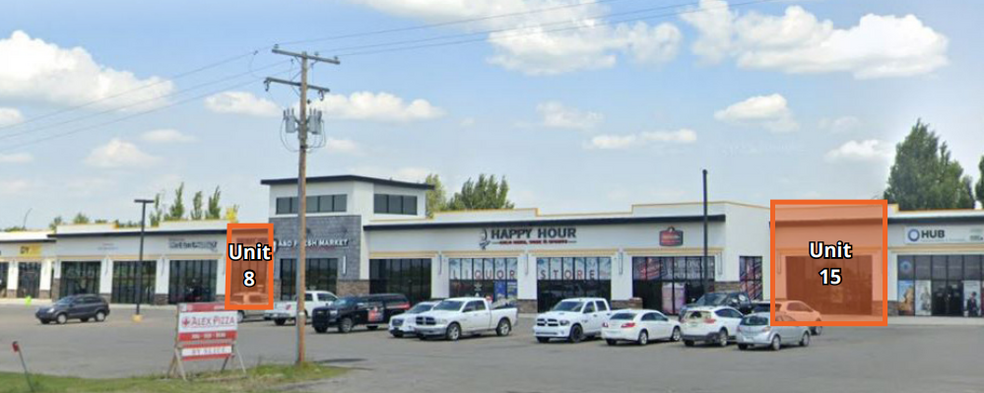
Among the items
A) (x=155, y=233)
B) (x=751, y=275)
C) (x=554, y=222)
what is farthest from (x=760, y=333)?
(x=155, y=233)

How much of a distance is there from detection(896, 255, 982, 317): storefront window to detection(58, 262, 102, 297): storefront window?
2498 inches

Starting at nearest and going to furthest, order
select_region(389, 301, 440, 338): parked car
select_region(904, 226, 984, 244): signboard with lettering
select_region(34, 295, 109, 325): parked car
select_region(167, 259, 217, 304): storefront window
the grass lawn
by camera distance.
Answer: the grass lawn → select_region(389, 301, 440, 338): parked car → select_region(34, 295, 109, 325): parked car → select_region(904, 226, 984, 244): signboard with lettering → select_region(167, 259, 217, 304): storefront window

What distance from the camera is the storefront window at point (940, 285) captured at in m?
55.1

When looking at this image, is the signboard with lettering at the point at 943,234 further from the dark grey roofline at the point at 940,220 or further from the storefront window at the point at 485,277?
the storefront window at the point at 485,277

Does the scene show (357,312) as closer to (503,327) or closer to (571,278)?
(503,327)

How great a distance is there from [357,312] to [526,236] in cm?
1929

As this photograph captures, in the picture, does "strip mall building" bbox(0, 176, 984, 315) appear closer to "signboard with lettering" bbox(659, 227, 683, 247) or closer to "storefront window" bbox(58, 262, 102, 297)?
"signboard with lettering" bbox(659, 227, 683, 247)

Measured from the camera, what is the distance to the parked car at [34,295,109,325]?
5456 cm

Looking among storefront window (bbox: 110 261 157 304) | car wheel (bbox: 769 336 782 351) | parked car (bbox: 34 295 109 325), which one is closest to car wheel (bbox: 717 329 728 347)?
car wheel (bbox: 769 336 782 351)

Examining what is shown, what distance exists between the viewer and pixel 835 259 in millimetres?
57656

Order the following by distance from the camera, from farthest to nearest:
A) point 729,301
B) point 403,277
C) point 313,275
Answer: point 313,275
point 403,277
point 729,301

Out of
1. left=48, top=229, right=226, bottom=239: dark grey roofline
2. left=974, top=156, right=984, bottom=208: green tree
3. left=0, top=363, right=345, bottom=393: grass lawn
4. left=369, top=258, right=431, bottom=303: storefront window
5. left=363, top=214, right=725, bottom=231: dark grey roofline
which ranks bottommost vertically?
left=0, top=363, right=345, bottom=393: grass lawn

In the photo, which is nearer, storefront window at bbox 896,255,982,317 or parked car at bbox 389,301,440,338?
parked car at bbox 389,301,440,338

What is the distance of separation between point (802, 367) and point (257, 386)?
567 inches
